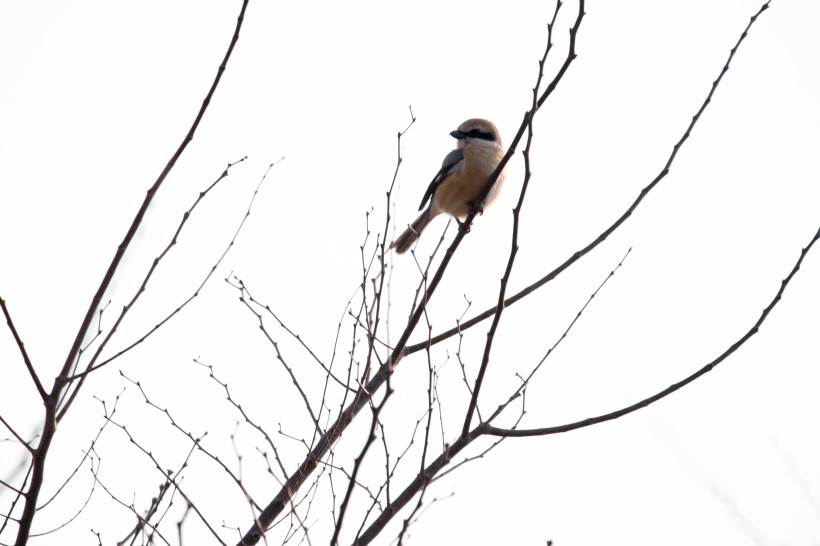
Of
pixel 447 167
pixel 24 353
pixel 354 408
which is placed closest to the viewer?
pixel 24 353

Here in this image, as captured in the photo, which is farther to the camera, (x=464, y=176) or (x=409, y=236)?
(x=409, y=236)

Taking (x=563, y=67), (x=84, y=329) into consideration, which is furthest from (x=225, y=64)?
(x=563, y=67)

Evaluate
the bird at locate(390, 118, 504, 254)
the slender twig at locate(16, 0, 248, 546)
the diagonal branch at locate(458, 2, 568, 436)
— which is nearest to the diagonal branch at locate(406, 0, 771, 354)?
the diagonal branch at locate(458, 2, 568, 436)

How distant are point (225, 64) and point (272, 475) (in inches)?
59.4

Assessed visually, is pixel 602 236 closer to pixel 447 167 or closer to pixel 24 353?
pixel 24 353

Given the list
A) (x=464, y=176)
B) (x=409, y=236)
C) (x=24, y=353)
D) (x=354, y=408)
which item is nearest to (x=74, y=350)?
A: (x=24, y=353)

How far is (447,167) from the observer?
267 inches

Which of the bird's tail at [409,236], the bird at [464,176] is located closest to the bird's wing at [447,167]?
the bird at [464,176]

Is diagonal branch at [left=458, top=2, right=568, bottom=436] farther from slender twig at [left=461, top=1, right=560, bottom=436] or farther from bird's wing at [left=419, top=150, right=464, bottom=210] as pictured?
bird's wing at [left=419, top=150, right=464, bottom=210]

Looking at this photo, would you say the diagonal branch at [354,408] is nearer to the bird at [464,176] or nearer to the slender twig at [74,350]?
the slender twig at [74,350]

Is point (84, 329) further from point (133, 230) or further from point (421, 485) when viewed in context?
point (421, 485)

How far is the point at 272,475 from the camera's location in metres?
3.12

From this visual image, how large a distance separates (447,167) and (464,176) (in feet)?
0.94

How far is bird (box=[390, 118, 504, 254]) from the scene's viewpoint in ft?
21.3
